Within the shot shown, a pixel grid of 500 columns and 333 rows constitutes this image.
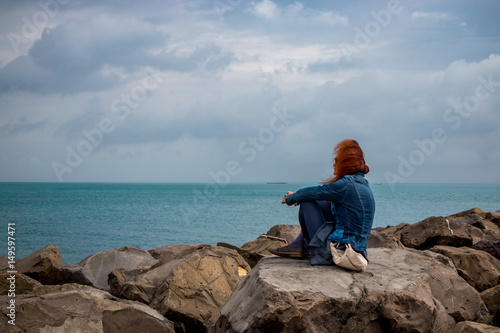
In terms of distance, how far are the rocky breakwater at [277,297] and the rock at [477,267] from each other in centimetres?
2

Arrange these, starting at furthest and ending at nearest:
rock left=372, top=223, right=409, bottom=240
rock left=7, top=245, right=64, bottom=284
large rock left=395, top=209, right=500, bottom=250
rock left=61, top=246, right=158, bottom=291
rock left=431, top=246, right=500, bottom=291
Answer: rock left=372, top=223, right=409, bottom=240
large rock left=395, top=209, right=500, bottom=250
rock left=7, top=245, right=64, bottom=284
rock left=61, top=246, right=158, bottom=291
rock left=431, top=246, right=500, bottom=291

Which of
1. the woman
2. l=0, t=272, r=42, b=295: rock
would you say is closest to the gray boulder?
l=0, t=272, r=42, b=295: rock

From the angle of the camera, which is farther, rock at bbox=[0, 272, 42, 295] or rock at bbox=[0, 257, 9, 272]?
rock at bbox=[0, 257, 9, 272]

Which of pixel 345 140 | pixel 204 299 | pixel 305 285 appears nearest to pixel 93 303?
pixel 204 299

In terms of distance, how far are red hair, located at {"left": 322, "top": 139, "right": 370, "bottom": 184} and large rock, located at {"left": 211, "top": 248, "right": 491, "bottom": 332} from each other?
1.04 meters

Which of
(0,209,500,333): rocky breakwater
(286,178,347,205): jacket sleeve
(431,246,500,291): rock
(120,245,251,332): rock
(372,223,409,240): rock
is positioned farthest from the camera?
(372,223,409,240): rock

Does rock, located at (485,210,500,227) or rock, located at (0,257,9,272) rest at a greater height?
rock, located at (485,210,500,227)

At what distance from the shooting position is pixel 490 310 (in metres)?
6.63

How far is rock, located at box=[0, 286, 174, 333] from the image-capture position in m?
4.66

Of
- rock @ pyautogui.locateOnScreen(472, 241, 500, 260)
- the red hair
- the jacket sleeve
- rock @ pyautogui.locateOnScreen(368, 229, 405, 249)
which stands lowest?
rock @ pyautogui.locateOnScreen(472, 241, 500, 260)

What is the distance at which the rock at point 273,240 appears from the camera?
9008mm

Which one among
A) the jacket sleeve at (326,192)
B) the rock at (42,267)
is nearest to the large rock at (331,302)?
the jacket sleeve at (326,192)

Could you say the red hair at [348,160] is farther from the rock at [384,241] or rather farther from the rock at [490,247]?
the rock at [490,247]

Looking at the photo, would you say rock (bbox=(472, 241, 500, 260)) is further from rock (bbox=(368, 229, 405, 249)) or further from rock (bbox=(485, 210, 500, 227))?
rock (bbox=(485, 210, 500, 227))
